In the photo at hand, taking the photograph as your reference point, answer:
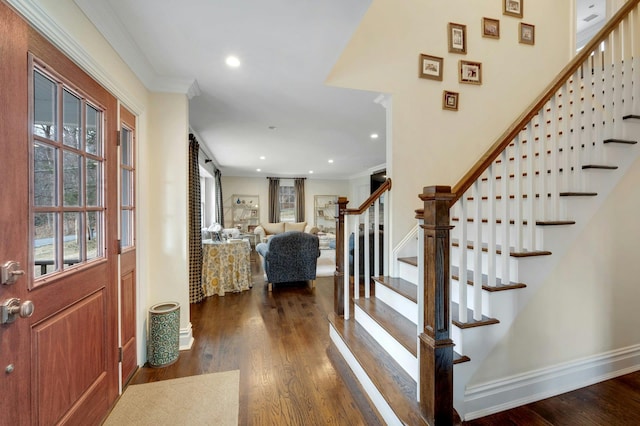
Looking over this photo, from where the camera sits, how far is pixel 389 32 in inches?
104

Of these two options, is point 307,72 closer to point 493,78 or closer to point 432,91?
point 432,91

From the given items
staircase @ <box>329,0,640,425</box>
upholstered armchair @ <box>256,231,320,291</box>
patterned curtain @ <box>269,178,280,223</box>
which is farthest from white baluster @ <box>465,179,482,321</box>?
patterned curtain @ <box>269,178,280,223</box>

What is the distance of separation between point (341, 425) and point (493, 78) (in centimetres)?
341

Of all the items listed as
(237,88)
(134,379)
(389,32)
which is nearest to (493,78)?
(389,32)

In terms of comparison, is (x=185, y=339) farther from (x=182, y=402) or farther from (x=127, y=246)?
(x=127, y=246)

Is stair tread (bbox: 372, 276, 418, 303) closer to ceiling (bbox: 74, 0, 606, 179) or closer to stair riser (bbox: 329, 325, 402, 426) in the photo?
stair riser (bbox: 329, 325, 402, 426)

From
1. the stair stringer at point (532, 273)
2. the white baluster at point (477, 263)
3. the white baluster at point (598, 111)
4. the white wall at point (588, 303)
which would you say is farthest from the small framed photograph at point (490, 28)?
the white baluster at point (477, 263)

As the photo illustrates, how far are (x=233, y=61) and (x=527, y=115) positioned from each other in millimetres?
2102

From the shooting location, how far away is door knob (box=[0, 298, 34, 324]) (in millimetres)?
964

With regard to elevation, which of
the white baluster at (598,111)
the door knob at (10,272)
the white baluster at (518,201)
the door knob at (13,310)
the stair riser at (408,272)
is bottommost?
the stair riser at (408,272)

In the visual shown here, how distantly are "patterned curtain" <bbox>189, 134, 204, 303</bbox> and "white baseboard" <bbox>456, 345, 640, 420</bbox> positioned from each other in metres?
3.23

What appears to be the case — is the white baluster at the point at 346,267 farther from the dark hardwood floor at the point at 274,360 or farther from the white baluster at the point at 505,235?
the white baluster at the point at 505,235

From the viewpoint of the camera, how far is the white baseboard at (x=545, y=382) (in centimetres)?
157

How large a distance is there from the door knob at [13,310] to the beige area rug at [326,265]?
14.4 feet
